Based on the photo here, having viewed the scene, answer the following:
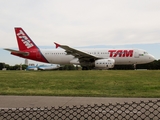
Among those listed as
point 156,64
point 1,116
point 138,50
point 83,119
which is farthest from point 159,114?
point 156,64

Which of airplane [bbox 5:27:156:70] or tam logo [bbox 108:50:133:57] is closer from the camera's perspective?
airplane [bbox 5:27:156:70]

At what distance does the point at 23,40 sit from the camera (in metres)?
35.4

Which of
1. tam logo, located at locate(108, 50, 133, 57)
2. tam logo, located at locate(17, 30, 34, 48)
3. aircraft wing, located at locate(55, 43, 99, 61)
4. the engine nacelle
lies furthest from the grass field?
tam logo, located at locate(17, 30, 34, 48)

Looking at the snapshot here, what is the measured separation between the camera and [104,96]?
8766 millimetres

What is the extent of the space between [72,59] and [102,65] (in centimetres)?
586

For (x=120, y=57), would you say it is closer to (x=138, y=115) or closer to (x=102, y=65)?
(x=102, y=65)

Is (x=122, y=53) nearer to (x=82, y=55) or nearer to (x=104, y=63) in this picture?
(x=104, y=63)

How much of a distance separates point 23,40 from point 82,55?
10489mm

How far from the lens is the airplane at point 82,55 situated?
31.3 m

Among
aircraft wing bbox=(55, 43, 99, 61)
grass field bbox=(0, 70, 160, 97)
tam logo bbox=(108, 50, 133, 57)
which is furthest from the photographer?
tam logo bbox=(108, 50, 133, 57)

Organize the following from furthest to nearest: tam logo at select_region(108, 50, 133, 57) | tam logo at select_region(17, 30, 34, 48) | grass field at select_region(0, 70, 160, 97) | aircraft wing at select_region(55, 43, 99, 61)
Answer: tam logo at select_region(17, 30, 34, 48) < tam logo at select_region(108, 50, 133, 57) < aircraft wing at select_region(55, 43, 99, 61) < grass field at select_region(0, 70, 160, 97)

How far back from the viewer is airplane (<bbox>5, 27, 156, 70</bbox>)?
103ft

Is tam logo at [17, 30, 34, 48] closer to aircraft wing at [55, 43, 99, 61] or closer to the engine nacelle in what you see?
aircraft wing at [55, 43, 99, 61]

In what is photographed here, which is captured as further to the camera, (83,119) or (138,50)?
(138,50)
